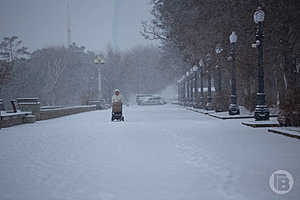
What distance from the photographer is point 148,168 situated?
5938 mm

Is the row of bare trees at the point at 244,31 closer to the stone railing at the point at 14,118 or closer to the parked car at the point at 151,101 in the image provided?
the stone railing at the point at 14,118

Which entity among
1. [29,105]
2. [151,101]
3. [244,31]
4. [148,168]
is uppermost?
[244,31]

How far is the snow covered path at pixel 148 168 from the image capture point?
4.53 metres

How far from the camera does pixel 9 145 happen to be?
9.01 meters

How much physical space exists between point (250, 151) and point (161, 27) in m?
25.7

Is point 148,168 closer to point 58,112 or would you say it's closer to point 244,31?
point 244,31

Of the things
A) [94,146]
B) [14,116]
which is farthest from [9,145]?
[14,116]

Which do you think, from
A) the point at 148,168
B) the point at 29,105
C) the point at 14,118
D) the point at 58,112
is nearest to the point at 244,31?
the point at 29,105

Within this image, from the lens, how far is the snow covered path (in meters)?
4.53

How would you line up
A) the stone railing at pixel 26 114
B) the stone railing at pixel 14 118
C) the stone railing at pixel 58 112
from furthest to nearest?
the stone railing at pixel 58 112, the stone railing at pixel 26 114, the stone railing at pixel 14 118

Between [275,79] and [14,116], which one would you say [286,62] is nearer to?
[275,79]

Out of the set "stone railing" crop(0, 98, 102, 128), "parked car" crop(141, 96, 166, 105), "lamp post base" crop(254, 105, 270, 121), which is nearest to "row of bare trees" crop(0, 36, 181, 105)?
"parked car" crop(141, 96, 166, 105)

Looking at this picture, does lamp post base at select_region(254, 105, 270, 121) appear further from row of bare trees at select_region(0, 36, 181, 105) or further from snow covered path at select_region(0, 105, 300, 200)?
row of bare trees at select_region(0, 36, 181, 105)

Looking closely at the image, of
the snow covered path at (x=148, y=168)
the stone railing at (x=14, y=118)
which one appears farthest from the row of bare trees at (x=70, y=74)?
the snow covered path at (x=148, y=168)
